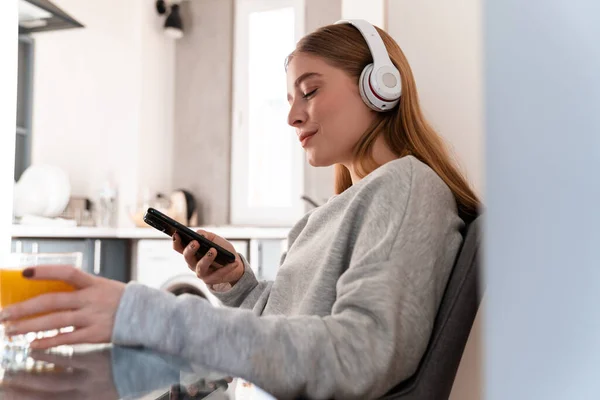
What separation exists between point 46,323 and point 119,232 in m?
2.78

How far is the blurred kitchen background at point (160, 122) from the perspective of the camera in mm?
3391

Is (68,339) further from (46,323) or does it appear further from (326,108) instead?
(326,108)

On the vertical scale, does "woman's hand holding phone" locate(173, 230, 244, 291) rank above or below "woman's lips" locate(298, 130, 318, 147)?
below

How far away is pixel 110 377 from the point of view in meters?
0.53

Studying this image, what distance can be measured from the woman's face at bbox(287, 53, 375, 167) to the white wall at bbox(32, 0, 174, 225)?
8.85 feet

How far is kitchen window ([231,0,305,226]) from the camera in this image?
11.9ft

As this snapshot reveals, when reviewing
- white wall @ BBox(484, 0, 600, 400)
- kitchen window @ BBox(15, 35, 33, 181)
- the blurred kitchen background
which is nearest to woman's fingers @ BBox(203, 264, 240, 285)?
white wall @ BBox(484, 0, 600, 400)

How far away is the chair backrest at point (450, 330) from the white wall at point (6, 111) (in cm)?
90

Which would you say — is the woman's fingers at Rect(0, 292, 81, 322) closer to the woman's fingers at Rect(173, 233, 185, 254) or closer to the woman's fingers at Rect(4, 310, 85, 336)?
→ the woman's fingers at Rect(4, 310, 85, 336)

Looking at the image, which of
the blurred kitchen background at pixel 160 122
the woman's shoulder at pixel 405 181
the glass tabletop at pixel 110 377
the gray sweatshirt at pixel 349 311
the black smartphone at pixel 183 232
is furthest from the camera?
the blurred kitchen background at pixel 160 122

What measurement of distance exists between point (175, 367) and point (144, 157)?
3178 millimetres

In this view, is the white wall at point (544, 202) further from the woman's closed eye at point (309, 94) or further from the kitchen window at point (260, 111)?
the kitchen window at point (260, 111)

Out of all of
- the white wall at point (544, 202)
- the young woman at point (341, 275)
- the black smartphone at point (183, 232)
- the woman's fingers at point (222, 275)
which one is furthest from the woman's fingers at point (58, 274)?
the woman's fingers at point (222, 275)

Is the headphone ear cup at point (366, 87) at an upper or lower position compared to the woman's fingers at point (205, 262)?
upper
